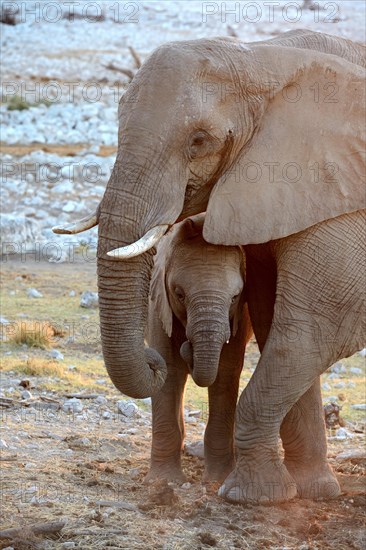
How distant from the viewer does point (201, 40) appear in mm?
5824

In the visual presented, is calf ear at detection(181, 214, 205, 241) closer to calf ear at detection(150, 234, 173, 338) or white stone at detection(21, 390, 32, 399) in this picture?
calf ear at detection(150, 234, 173, 338)

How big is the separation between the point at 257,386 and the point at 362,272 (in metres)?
0.69

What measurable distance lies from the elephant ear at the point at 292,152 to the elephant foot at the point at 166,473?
4.34 feet

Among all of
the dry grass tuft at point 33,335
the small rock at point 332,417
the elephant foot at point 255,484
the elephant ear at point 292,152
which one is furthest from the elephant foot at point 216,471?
the dry grass tuft at point 33,335

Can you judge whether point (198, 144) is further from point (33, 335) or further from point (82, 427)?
point (33, 335)

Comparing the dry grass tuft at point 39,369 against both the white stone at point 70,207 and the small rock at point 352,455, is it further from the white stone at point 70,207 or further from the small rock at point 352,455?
the white stone at point 70,207

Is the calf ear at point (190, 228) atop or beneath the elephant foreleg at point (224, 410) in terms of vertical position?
atop

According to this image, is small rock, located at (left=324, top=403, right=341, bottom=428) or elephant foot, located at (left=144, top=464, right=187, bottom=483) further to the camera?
small rock, located at (left=324, top=403, right=341, bottom=428)

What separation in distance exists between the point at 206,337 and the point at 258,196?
0.66 m

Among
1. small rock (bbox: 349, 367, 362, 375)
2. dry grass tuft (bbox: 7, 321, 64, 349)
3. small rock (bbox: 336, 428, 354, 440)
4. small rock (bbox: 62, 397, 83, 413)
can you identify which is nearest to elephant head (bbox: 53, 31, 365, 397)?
small rock (bbox: 62, 397, 83, 413)

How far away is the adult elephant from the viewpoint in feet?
18.0

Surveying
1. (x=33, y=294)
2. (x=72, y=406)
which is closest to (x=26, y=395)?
(x=72, y=406)

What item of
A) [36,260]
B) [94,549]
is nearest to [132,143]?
[94,549]

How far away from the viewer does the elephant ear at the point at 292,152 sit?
580 centimetres
